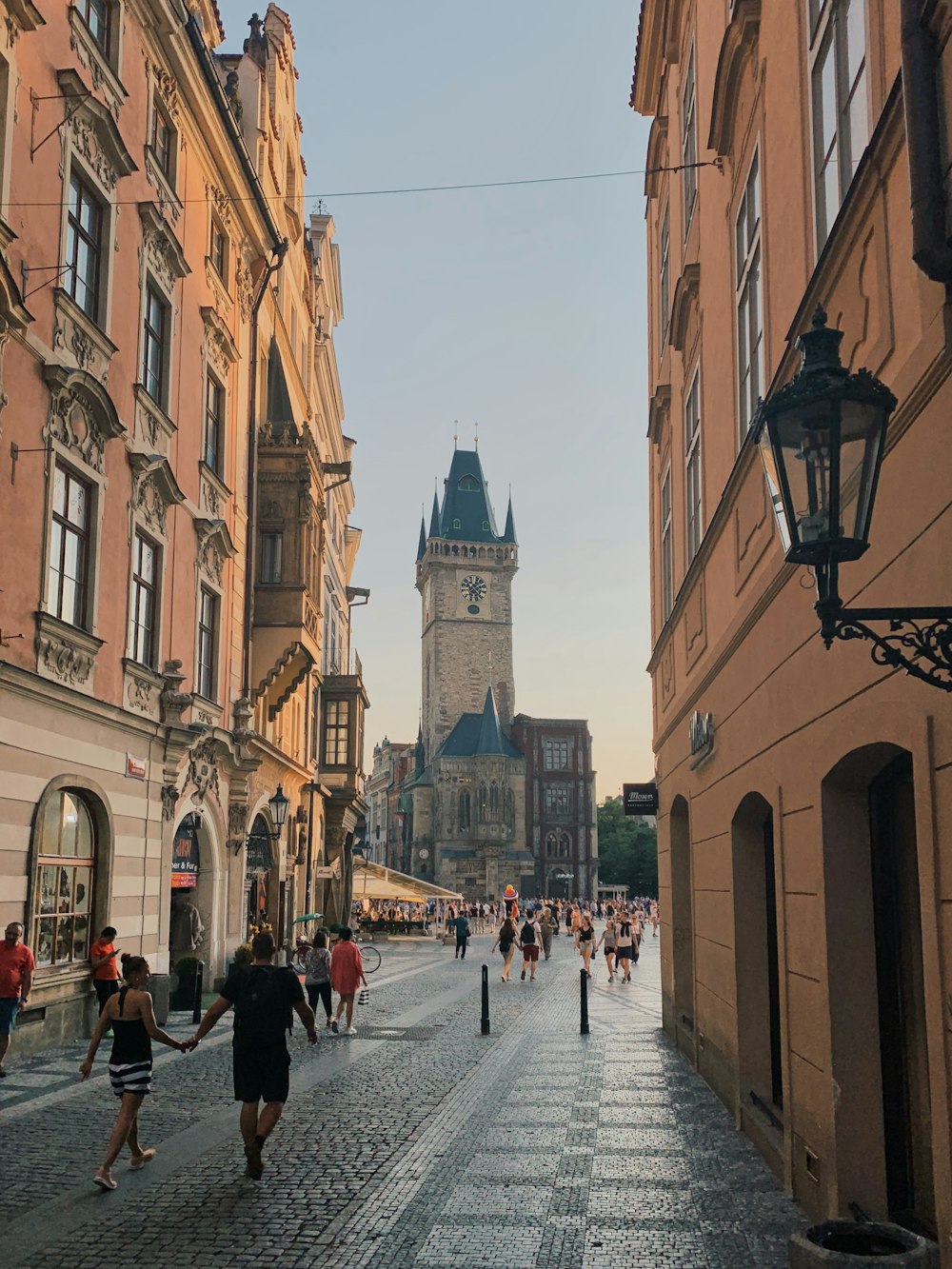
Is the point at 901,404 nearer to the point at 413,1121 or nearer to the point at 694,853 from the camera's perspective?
the point at 413,1121

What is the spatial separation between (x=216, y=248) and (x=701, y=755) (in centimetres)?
1670

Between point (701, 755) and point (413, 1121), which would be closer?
point (413, 1121)

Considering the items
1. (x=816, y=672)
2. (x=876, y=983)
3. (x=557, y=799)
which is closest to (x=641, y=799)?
(x=816, y=672)

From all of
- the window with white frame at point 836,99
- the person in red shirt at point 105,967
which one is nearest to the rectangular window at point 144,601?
the person in red shirt at point 105,967

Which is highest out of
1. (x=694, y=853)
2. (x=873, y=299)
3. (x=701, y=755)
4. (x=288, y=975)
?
(x=873, y=299)

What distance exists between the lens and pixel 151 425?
19641 mm

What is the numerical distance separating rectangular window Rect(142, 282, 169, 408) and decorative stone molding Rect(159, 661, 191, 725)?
171 inches

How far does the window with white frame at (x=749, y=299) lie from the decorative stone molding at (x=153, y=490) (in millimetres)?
10636

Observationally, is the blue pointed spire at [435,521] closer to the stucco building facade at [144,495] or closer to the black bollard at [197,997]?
the stucco building facade at [144,495]

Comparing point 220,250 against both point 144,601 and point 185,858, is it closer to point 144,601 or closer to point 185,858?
point 144,601

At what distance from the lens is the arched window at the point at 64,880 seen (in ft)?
50.6

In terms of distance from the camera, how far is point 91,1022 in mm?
16875

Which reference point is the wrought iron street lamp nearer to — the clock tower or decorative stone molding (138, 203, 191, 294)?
decorative stone molding (138, 203, 191, 294)

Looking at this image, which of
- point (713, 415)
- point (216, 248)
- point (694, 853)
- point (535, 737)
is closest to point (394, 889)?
point (216, 248)
